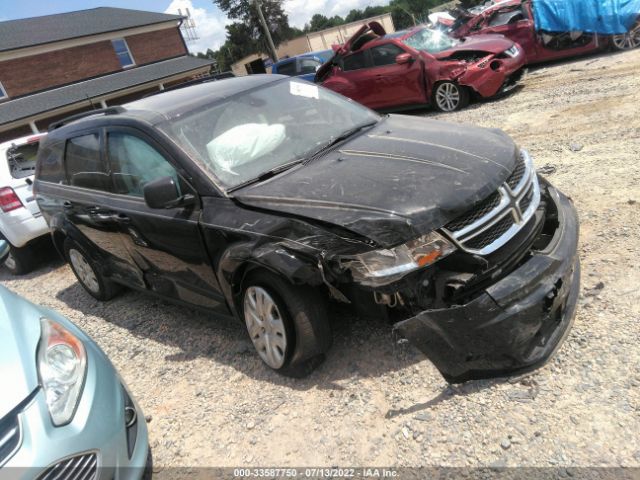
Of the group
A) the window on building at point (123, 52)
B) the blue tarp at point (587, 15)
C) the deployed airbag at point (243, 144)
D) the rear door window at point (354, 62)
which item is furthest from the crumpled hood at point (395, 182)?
the window on building at point (123, 52)

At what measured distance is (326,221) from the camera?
8.35ft

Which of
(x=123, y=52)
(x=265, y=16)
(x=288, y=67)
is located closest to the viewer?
(x=288, y=67)

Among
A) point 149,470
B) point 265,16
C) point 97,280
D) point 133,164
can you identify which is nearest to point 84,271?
point 97,280

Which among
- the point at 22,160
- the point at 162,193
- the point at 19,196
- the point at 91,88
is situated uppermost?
the point at 91,88

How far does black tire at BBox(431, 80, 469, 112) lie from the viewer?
29.4 feet

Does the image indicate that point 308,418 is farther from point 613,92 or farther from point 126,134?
point 613,92

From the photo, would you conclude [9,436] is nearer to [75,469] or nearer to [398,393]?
[75,469]

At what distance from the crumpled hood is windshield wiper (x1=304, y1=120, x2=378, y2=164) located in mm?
84

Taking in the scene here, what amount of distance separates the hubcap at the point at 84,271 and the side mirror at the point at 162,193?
7.37 ft

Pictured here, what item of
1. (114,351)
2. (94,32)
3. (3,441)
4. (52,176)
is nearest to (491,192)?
(3,441)

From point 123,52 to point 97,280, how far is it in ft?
101

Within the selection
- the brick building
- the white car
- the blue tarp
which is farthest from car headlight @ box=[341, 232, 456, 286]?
the brick building

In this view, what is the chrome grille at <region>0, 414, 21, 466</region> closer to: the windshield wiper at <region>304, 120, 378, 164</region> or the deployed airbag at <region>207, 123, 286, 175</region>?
the deployed airbag at <region>207, 123, 286, 175</region>

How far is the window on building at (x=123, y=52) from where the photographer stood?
3075 cm
